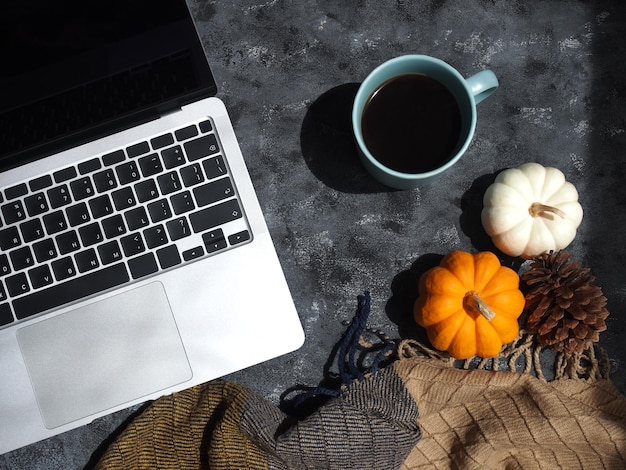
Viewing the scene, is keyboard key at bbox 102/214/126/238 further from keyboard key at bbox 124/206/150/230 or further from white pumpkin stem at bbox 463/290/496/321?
white pumpkin stem at bbox 463/290/496/321

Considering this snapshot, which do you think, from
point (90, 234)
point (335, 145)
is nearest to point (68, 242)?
point (90, 234)

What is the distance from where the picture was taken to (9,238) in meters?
0.79

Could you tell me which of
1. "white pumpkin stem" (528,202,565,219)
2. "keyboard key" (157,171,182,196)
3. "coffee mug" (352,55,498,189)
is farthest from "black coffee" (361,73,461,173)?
"keyboard key" (157,171,182,196)

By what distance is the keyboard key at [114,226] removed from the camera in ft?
2.56

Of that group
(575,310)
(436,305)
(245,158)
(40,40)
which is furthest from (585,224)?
(40,40)

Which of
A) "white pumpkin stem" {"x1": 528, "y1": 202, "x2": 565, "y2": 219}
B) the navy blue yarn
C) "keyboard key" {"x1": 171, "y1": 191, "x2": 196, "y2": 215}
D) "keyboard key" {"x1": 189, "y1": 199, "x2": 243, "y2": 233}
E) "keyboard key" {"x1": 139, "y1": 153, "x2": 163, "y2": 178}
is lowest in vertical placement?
the navy blue yarn

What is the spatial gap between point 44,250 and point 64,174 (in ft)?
0.32

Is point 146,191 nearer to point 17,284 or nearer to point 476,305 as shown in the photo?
point 17,284

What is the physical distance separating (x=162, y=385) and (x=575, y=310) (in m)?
0.51

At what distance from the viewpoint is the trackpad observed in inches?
31.2

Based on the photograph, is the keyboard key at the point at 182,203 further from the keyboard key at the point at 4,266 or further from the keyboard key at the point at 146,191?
the keyboard key at the point at 4,266

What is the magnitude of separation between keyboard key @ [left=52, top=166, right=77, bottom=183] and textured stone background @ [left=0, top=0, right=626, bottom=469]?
0.70 feet

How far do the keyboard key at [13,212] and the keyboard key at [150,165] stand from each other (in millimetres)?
157

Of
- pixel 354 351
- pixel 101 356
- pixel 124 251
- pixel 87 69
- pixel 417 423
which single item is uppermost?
pixel 87 69
